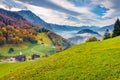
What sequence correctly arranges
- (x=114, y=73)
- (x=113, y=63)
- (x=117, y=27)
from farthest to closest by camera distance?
(x=117, y=27), (x=113, y=63), (x=114, y=73)

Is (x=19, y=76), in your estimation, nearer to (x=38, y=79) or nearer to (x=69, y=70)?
(x=38, y=79)

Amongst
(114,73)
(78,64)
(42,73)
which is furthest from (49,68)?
(114,73)

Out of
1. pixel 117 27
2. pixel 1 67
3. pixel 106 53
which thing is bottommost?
pixel 1 67

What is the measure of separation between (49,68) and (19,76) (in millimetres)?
5543

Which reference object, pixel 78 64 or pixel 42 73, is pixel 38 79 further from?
pixel 78 64

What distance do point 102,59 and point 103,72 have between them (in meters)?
6.39

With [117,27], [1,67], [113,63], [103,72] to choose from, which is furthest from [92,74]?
[117,27]

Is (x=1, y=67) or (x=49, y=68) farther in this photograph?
(x=1, y=67)

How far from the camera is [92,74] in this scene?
111 ft

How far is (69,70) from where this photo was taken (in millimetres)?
38000

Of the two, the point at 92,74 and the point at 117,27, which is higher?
the point at 117,27

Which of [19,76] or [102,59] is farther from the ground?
[102,59]

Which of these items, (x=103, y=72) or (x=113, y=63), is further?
(x=113, y=63)

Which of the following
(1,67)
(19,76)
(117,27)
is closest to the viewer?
(19,76)
